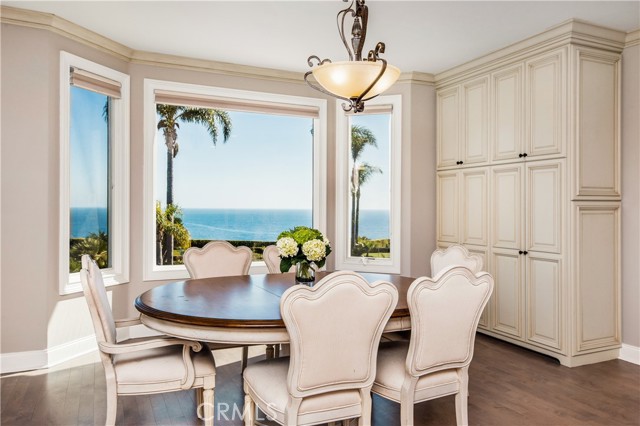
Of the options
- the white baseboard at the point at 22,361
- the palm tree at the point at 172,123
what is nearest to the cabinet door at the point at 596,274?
the palm tree at the point at 172,123

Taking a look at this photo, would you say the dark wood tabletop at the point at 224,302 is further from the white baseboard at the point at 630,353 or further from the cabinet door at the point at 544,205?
the white baseboard at the point at 630,353

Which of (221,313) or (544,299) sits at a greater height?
(221,313)

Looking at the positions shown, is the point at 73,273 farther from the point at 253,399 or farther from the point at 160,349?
the point at 253,399

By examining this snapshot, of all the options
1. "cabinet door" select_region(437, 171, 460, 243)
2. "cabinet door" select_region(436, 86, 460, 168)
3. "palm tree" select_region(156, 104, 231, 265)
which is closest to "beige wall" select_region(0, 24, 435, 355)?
"palm tree" select_region(156, 104, 231, 265)

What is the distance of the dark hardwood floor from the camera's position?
270cm

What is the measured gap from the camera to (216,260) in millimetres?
3684

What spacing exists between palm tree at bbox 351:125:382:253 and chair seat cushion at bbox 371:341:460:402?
2871 mm

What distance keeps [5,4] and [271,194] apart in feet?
9.45

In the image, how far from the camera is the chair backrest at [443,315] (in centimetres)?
212

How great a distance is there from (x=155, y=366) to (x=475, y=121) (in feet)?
12.0

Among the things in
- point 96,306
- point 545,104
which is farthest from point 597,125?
point 96,306

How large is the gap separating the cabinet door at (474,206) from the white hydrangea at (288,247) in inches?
94.2

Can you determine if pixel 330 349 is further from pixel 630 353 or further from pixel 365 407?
pixel 630 353

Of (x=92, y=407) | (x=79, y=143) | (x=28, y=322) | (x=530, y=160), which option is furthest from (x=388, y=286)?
(x=79, y=143)
